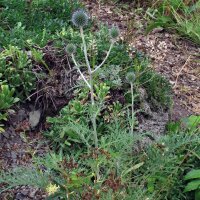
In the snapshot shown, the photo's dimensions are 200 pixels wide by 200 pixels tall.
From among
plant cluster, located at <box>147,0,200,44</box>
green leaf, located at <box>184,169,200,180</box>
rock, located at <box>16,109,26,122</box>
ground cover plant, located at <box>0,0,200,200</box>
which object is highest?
ground cover plant, located at <box>0,0,200,200</box>

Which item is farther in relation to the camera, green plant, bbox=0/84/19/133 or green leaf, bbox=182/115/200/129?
green leaf, bbox=182/115/200/129

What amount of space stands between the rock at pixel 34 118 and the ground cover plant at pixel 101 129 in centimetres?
10

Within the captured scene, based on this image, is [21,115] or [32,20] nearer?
[21,115]

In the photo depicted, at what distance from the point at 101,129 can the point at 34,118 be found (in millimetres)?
490

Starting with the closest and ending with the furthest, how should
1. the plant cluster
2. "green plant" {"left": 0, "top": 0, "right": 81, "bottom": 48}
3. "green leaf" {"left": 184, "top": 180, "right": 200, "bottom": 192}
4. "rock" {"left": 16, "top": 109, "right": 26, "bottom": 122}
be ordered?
"green leaf" {"left": 184, "top": 180, "right": 200, "bottom": 192} < "rock" {"left": 16, "top": 109, "right": 26, "bottom": 122} < "green plant" {"left": 0, "top": 0, "right": 81, "bottom": 48} < the plant cluster

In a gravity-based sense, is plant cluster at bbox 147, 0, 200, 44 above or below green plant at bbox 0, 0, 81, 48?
below

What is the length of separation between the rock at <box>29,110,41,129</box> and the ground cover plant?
102mm

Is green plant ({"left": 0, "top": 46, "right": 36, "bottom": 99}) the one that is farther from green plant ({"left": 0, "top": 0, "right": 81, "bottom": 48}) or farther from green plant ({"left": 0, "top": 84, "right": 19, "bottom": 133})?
green plant ({"left": 0, "top": 0, "right": 81, "bottom": 48})

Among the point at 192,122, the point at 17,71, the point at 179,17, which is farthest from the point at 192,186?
the point at 179,17

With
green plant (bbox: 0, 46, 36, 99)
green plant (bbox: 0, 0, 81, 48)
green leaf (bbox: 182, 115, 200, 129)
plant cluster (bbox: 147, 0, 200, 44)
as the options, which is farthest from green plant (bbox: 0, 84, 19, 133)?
plant cluster (bbox: 147, 0, 200, 44)

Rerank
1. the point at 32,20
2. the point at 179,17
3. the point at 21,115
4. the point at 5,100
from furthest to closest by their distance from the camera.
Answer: the point at 179,17
the point at 32,20
the point at 21,115
the point at 5,100

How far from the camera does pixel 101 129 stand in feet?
12.1

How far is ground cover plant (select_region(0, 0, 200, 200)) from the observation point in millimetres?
2887

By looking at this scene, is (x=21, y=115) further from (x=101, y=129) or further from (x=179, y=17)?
(x=179, y=17)
